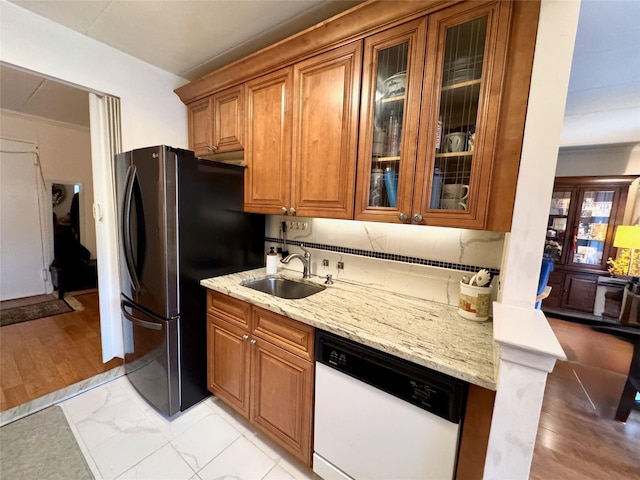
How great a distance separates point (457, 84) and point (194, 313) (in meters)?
1.97

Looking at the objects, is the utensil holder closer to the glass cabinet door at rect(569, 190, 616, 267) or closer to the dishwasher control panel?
the dishwasher control panel

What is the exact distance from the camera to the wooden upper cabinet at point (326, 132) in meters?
1.36

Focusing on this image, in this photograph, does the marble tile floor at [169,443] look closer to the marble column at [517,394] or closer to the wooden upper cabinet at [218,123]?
the marble column at [517,394]

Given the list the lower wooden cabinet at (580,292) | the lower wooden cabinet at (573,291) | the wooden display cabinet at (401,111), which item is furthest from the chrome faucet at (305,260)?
the lower wooden cabinet at (580,292)

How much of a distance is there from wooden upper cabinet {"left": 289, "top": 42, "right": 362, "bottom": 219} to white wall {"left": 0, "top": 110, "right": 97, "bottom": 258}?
436cm

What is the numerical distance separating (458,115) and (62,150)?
5297 mm

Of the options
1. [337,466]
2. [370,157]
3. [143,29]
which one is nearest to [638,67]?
[370,157]

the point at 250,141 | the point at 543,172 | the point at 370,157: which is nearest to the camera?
the point at 543,172

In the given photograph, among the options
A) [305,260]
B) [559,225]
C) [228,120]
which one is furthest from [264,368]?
[559,225]

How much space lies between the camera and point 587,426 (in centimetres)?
181

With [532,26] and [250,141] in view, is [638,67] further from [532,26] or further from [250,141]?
[250,141]

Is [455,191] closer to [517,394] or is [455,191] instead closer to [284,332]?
[517,394]

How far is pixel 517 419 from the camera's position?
2.50ft

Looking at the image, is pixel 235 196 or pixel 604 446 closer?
pixel 604 446
